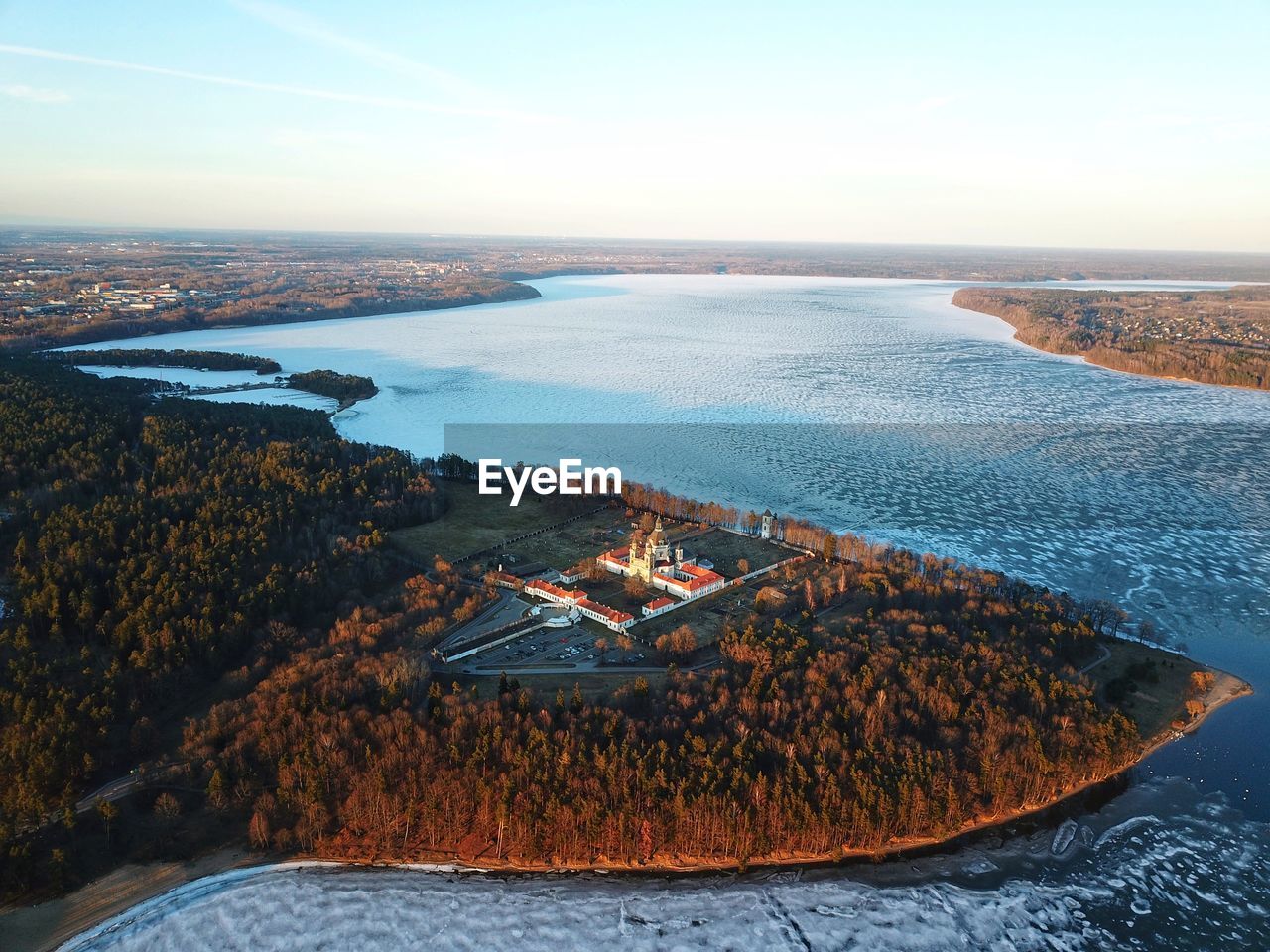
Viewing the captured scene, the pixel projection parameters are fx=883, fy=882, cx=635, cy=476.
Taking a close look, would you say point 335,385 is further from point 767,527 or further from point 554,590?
A: point 767,527

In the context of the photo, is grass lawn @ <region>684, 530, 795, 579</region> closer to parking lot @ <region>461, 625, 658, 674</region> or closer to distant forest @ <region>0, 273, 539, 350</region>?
parking lot @ <region>461, 625, 658, 674</region>

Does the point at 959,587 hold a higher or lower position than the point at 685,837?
higher

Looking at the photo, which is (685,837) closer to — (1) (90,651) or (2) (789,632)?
(2) (789,632)

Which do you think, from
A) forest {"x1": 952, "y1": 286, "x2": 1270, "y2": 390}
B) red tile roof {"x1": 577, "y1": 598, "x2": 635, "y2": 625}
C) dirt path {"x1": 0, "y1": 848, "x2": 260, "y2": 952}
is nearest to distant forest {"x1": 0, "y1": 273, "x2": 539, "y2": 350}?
red tile roof {"x1": 577, "y1": 598, "x2": 635, "y2": 625}

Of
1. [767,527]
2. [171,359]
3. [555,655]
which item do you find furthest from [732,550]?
[171,359]

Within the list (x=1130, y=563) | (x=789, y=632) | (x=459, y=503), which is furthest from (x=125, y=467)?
(x=1130, y=563)

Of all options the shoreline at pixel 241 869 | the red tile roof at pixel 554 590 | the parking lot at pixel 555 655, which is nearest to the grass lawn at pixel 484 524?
the red tile roof at pixel 554 590

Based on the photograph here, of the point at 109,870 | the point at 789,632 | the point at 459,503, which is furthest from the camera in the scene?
the point at 459,503
